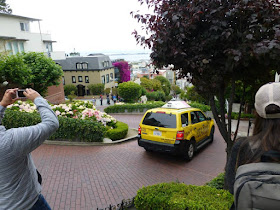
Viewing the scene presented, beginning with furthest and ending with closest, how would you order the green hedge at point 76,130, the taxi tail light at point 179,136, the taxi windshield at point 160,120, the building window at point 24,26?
the building window at point 24,26 < the green hedge at point 76,130 < the taxi windshield at point 160,120 < the taxi tail light at point 179,136

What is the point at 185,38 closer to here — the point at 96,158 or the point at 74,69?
the point at 96,158

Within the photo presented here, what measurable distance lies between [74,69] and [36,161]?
147ft

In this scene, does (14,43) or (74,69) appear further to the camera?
(74,69)

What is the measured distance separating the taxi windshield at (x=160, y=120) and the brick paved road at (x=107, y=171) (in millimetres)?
1234

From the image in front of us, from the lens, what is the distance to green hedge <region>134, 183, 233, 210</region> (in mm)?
3009

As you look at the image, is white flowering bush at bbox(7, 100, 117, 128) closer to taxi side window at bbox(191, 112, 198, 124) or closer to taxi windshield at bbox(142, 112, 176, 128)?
taxi windshield at bbox(142, 112, 176, 128)

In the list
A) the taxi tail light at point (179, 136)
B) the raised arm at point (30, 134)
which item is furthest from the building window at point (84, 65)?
the raised arm at point (30, 134)

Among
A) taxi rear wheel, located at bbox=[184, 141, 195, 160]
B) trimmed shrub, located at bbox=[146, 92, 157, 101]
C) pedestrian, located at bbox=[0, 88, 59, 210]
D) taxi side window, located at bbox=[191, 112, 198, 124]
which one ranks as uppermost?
pedestrian, located at bbox=[0, 88, 59, 210]

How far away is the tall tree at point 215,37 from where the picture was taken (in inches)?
117

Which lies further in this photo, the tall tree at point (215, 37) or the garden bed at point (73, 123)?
the garden bed at point (73, 123)

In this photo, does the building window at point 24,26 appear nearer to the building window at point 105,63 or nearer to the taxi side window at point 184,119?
the building window at point 105,63

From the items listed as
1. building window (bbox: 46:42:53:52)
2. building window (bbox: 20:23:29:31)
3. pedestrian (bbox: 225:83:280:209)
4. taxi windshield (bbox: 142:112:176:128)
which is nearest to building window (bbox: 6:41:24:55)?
building window (bbox: 20:23:29:31)

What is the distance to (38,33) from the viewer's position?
1246 inches

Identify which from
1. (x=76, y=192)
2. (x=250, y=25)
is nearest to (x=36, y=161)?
(x=76, y=192)
